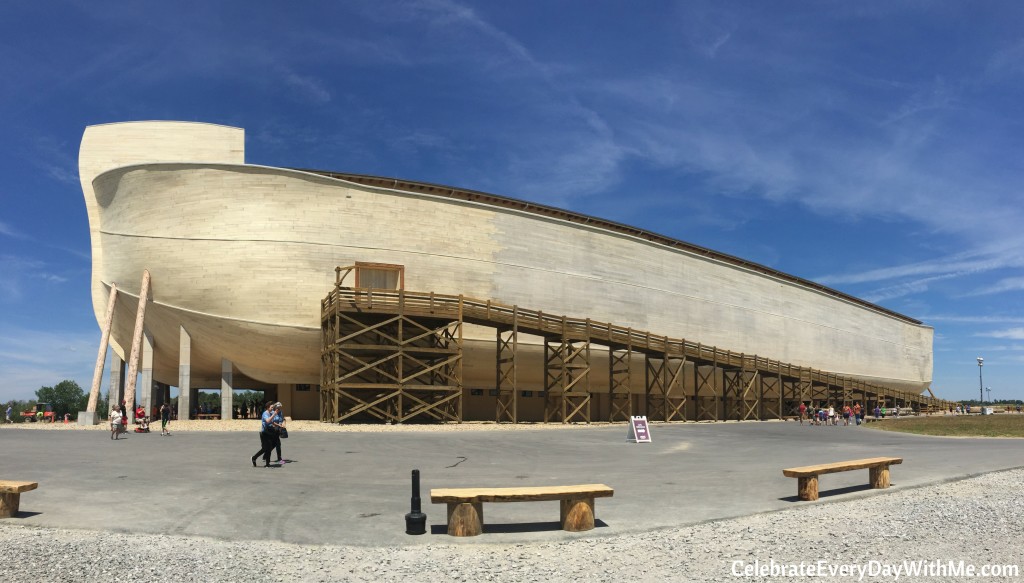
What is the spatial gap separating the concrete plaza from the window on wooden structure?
1301cm

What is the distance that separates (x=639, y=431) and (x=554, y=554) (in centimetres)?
1582

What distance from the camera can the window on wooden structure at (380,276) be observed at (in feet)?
115

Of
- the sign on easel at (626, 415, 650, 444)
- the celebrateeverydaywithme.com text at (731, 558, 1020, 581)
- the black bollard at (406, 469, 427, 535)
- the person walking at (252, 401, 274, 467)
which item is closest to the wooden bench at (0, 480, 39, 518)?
the black bollard at (406, 469, 427, 535)

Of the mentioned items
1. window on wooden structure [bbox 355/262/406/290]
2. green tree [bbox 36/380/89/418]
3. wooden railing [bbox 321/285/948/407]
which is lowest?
green tree [bbox 36/380/89/418]

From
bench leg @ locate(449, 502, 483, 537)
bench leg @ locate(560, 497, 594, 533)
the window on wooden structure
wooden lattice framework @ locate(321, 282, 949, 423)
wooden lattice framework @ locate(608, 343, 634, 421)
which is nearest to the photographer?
bench leg @ locate(449, 502, 483, 537)

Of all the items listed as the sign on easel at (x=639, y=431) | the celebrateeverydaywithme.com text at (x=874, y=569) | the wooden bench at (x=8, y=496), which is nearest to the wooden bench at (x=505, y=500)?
the celebrateeverydaywithme.com text at (x=874, y=569)

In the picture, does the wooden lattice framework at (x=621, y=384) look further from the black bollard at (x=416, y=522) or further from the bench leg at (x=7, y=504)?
the bench leg at (x=7, y=504)

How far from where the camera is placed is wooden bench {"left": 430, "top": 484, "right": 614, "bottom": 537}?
27.1ft

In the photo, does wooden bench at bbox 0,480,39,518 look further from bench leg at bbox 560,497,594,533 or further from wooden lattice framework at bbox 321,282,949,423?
wooden lattice framework at bbox 321,282,949,423

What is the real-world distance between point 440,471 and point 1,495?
24.4 feet

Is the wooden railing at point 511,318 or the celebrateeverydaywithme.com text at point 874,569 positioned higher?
the wooden railing at point 511,318

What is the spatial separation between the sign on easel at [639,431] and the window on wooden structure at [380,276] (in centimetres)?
1612

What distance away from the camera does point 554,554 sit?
24.6 ft

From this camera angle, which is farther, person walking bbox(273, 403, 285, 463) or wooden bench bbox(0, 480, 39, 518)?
person walking bbox(273, 403, 285, 463)
